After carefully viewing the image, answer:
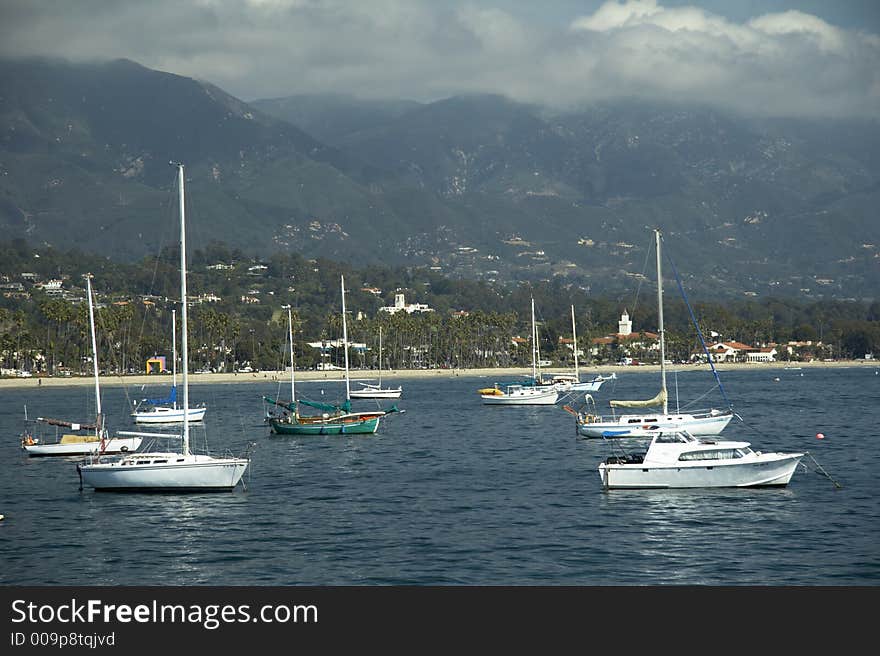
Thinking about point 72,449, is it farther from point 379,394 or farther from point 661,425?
point 379,394

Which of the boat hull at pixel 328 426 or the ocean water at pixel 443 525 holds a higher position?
the boat hull at pixel 328 426

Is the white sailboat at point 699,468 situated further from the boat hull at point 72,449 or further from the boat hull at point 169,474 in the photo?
the boat hull at point 72,449

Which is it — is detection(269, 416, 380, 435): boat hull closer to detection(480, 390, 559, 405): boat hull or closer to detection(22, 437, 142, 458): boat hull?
detection(22, 437, 142, 458): boat hull

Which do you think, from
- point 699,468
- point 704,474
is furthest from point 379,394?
point 699,468

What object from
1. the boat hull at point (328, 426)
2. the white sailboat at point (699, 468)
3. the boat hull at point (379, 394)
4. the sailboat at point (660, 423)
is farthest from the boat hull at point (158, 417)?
the white sailboat at point (699, 468)

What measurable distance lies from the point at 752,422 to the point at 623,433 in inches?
979

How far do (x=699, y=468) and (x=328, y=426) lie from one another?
38092mm

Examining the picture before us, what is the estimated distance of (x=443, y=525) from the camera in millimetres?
44656

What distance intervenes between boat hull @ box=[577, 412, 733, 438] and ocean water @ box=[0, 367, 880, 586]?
8.14 ft

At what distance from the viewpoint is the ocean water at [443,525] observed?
3638cm

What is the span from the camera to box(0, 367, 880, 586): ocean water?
36375 millimetres

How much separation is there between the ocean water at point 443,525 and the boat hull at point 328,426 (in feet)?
19.1

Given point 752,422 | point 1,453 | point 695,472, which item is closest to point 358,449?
point 1,453

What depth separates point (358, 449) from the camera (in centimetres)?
7600
